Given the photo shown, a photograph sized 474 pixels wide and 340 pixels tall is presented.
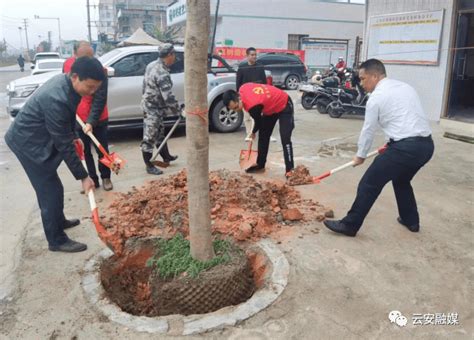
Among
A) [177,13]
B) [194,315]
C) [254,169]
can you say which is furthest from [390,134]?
[177,13]

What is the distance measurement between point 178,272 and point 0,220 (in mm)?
2483

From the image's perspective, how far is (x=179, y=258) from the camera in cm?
340

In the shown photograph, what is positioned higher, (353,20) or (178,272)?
(353,20)

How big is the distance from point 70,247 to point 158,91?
2742 mm

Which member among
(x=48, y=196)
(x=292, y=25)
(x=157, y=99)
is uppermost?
(x=292, y=25)

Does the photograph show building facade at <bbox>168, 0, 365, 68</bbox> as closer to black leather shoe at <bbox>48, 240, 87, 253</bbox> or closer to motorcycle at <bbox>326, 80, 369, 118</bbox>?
motorcycle at <bbox>326, 80, 369, 118</bbox>

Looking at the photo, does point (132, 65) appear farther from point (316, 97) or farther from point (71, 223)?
point (316, 97)

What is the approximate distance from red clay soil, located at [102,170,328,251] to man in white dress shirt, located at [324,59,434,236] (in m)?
0.69

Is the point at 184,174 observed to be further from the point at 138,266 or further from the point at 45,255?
the point at 45,255

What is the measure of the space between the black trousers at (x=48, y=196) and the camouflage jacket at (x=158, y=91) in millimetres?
2412

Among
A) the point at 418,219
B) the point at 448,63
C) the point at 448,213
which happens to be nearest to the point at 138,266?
the point at 418,219

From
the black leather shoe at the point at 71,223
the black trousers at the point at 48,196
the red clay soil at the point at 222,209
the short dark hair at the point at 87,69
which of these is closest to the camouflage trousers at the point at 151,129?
the red clay soil at the point at 222,209

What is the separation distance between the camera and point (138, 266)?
3.77 meters

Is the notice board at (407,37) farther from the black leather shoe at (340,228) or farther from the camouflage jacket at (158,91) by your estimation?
the black leather shoe at (340,228)
